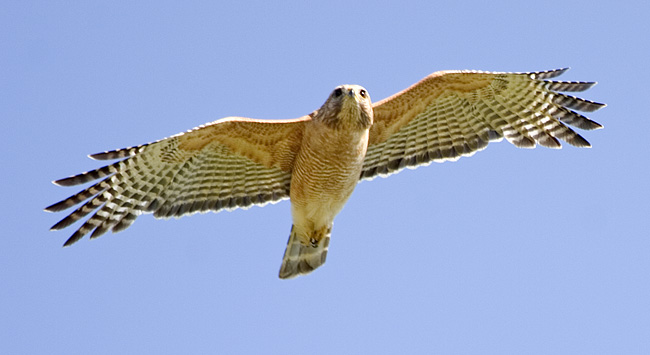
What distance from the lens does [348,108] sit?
34.6 feet

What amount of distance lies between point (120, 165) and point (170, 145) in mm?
671

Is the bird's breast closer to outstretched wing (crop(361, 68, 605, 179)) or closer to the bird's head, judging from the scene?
the bird's head

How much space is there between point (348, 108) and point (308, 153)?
3.28 ft

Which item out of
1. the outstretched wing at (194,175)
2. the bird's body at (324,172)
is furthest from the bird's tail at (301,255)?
the outstretched wing at (194,175)

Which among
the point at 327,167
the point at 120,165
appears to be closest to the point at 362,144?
the point at 327,167

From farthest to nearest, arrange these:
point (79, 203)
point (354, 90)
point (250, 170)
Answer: point (250, 170) < point (79, 203) < point (354, 90)

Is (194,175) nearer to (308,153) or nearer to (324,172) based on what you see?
(308,153)

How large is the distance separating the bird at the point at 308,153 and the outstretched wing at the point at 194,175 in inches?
0.5

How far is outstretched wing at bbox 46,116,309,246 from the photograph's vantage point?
1155 centimetres

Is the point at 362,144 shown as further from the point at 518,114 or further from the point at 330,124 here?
the point at 518,114

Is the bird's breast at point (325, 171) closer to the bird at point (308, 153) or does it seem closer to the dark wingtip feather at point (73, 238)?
the bird at point (308, 153)

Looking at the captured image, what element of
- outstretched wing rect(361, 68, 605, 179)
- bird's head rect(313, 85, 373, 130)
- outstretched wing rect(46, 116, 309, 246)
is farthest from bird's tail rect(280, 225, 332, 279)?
bird's head rect(313, 85, 373, 130)

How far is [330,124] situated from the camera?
422 inches

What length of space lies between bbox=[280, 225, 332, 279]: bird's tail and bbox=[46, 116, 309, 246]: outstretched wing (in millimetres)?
661
